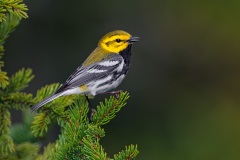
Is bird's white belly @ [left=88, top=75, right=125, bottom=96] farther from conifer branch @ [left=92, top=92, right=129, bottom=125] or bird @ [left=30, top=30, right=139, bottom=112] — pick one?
conifer branch @ [left=92, top=92, right=129, bottom=125]

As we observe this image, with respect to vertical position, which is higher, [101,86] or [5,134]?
[101,86]

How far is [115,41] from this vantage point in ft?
18.8

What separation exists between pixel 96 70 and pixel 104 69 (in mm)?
91

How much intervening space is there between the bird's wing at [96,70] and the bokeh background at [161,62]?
2169mm

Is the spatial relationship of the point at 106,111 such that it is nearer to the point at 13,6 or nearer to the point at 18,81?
the point at 18,81

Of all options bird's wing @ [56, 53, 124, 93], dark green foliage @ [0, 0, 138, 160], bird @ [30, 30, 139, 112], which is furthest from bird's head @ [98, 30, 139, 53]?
dark green foliage @ [0, 0, 138, 160]

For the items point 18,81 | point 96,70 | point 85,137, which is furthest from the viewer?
point 96,70

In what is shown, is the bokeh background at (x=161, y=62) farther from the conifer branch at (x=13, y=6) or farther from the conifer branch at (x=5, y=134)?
the conifer branch at (x=13, y=6)

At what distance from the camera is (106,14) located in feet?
36.2

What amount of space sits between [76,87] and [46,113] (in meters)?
0.87

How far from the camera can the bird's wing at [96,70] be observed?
5.13 m

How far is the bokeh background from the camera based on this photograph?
24.3ft

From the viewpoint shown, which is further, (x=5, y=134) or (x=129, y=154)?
(x=5, y=134)

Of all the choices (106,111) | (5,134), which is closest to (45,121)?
(5,134)
